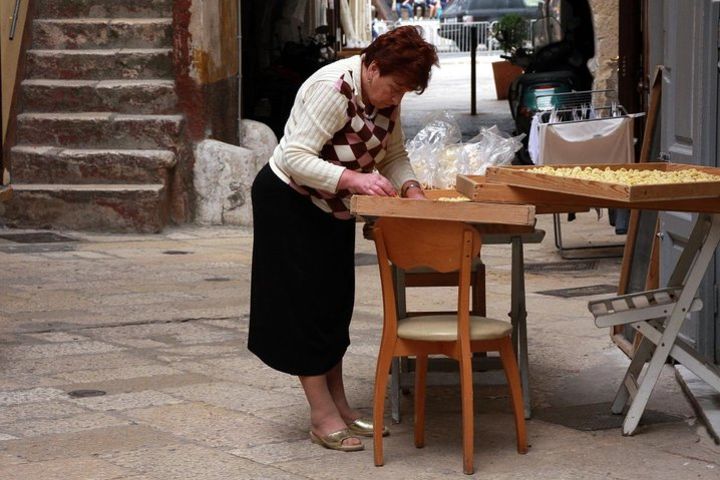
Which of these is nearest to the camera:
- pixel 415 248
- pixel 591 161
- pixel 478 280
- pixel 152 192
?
pixel 415 248

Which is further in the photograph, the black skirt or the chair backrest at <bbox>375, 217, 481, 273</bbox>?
the black skirt

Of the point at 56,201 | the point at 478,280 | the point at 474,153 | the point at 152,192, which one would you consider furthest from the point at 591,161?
the point at 56,201

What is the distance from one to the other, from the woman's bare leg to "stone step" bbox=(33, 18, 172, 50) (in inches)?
267

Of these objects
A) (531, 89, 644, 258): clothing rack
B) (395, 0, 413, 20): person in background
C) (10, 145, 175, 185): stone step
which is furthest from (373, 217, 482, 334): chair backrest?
(395, 0, 413, 20): person in background

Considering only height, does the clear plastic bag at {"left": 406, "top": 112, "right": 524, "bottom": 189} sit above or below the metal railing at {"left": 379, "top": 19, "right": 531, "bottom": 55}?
below

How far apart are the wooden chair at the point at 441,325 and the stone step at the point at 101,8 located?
23.8 ft

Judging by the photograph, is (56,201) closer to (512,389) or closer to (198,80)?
(198,80)

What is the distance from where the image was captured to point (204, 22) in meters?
11.1

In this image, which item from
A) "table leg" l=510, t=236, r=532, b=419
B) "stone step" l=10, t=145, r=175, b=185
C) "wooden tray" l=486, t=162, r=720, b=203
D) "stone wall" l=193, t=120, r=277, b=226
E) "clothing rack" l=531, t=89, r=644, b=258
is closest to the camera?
"wooden tray" l=486, t=162, r=720, b=203

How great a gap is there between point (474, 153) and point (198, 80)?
198 inches

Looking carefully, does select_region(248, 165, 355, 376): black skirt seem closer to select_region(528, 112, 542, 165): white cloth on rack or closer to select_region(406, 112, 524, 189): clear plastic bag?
select_region(406, 112, 524, 189): clear plastic bag

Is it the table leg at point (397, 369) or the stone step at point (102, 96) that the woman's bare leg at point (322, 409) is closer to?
the table leg at point (397, 369)

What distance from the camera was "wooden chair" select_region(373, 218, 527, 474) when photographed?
4.59 m

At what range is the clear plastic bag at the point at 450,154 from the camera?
20.6ft
